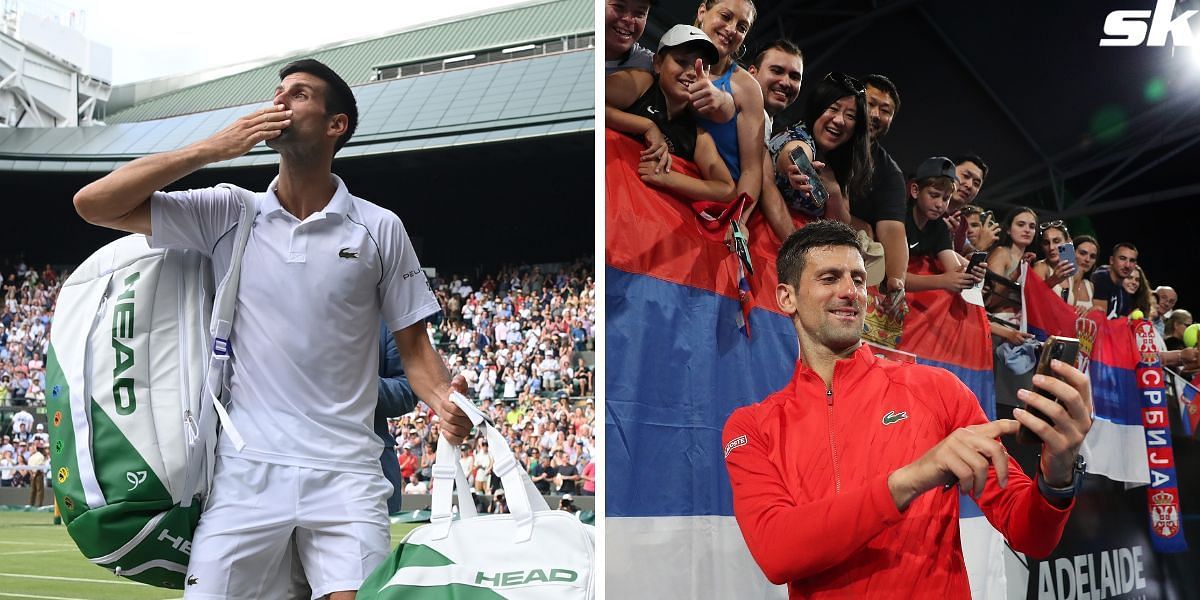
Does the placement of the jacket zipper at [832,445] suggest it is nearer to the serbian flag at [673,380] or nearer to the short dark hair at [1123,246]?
the serbian flag at [673,380]

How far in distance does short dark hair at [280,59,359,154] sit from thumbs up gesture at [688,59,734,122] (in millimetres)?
670

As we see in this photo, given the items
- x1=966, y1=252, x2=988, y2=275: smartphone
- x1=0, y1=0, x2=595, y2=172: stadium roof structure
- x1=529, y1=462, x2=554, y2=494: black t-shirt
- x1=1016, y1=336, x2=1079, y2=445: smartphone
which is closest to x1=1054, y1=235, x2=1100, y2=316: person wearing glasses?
x1=966, y1=252, x2=988, y2=275: smartphone

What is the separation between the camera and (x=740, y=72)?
6.93 feet

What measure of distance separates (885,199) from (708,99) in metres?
0.66

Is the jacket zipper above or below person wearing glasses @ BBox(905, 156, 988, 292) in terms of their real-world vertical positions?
below

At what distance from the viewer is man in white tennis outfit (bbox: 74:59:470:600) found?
1822 millimetres

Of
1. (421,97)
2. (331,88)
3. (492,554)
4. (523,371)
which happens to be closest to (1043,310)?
(492,554)

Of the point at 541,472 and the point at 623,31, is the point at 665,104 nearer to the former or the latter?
the point at 623,31

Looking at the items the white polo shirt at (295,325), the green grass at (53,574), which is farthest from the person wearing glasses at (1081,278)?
the green grass at (53,574)

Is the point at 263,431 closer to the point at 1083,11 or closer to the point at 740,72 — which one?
the point at 740,72

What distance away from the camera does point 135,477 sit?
5.85ft

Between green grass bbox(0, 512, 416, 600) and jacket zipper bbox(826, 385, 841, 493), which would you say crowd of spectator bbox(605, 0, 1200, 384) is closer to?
jacket zipper bbox(826, 385, 841, 493)

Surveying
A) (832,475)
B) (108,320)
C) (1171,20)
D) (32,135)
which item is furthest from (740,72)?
(32,135)

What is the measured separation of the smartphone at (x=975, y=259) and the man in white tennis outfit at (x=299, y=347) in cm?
149
